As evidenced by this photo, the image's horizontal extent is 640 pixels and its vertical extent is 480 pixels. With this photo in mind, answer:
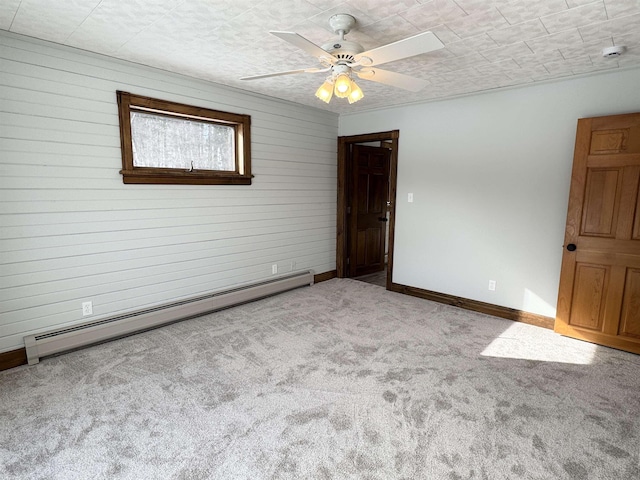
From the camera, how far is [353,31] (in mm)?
2402

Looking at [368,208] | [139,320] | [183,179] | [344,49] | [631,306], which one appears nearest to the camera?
[344,49]

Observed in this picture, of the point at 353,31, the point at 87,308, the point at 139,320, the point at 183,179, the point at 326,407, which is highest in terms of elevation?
the point at 353,31

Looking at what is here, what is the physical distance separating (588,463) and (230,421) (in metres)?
2.03

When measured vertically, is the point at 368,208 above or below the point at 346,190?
below

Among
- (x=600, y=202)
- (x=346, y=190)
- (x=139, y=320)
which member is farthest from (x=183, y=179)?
(x=600, y=202)

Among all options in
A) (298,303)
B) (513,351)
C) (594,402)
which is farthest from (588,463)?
(298,303)

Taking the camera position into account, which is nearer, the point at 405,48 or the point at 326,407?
the point at 405,48

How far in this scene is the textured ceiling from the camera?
2105 mm

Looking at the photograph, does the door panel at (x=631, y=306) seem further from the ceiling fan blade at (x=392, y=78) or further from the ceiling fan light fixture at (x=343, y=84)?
the ceiling fan light fixture at (x=343, y=84)

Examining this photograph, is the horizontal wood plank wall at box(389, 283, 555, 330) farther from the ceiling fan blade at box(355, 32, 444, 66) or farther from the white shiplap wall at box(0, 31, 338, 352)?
the ceiling fan blade at box(355, 32, 444, 66)

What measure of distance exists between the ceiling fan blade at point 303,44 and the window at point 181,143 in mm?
2009

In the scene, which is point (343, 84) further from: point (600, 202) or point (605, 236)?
point (605, 236)

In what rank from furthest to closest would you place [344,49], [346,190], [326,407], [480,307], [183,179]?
[346,190], [480,307], [183,179], [326,407], [344,49]

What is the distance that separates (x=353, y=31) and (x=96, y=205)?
8.48ft
